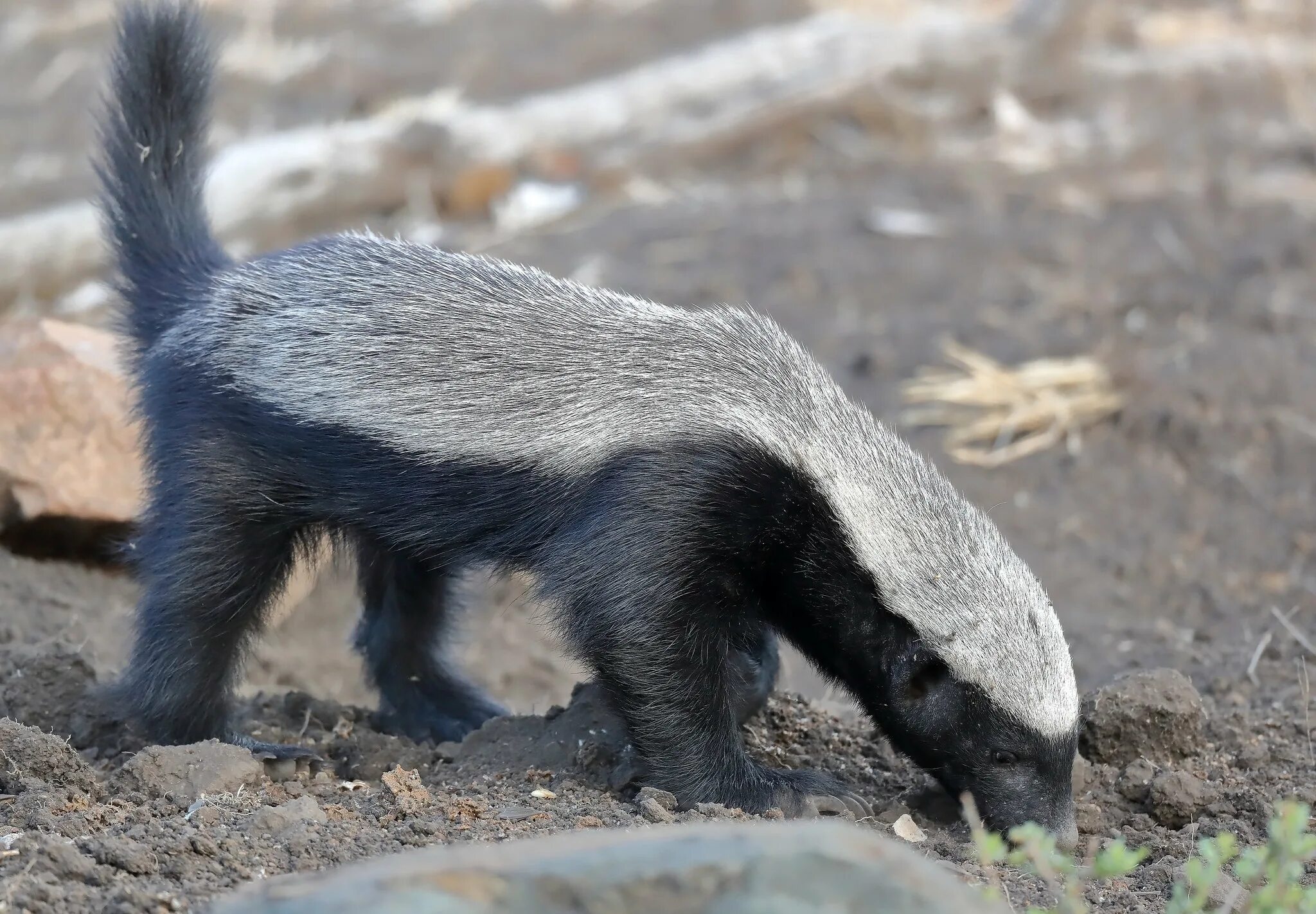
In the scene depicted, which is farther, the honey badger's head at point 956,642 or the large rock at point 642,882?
the honey badger's head at point 956,642

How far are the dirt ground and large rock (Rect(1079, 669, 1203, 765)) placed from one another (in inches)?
4.8

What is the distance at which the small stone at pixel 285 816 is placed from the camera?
3914mm

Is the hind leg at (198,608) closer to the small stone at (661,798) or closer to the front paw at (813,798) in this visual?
the small stone at (661,798)

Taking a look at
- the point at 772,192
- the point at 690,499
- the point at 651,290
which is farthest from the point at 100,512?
the point at 772,192

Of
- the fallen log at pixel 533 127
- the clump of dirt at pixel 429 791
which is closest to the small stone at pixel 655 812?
the clump of dirt at pixel 429 791

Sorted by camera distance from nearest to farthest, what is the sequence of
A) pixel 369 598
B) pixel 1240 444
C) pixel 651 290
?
pixel 369 598 < pixel 1240 444 < pixel 651 290

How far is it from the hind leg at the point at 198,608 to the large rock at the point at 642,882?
2.47 meters

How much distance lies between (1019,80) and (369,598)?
9936 mm

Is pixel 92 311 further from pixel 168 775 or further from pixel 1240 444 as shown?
pixel 1240 444

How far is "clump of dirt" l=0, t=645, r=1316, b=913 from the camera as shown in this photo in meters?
3.70

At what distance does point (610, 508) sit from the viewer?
4.58 m

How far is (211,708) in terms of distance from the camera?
526 centimetres

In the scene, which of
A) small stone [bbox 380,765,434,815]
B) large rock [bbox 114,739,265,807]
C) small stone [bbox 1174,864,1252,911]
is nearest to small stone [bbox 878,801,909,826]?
small stone [bbox 1174,864,1252,911]

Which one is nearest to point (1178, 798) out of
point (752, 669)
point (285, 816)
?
point (752, 669)
